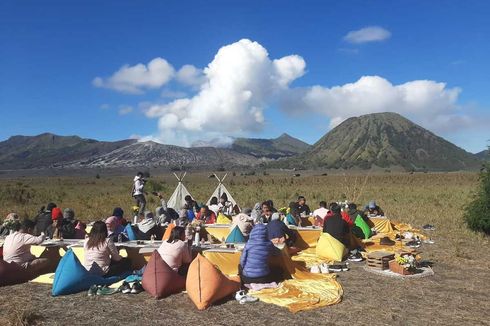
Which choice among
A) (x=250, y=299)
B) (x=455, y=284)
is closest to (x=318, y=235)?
(x=455, y=284)

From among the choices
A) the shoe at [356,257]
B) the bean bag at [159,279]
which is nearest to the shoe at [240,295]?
the bean bag at [159,279]

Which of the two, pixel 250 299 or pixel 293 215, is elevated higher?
pixel 293 215

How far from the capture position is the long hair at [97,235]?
28.5 feet

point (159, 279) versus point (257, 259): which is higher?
point (257, 259)

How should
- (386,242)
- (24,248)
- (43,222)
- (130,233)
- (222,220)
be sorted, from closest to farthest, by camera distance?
Result: (24,248) < (130,233) < (43,222) < (386,242) < (222,220)

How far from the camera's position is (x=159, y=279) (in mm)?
8289

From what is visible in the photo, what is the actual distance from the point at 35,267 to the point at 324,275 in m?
6.05

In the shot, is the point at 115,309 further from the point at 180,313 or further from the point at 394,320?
the point at 394,320

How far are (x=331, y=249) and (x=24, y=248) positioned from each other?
276 inches

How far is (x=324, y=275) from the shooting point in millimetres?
9656

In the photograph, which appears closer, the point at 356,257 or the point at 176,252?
the point at 176,252

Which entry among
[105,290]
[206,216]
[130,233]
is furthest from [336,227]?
[105,290]

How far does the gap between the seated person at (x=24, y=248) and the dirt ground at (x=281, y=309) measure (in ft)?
1.64

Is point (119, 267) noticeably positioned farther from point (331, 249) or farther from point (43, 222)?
point (331, 249)
